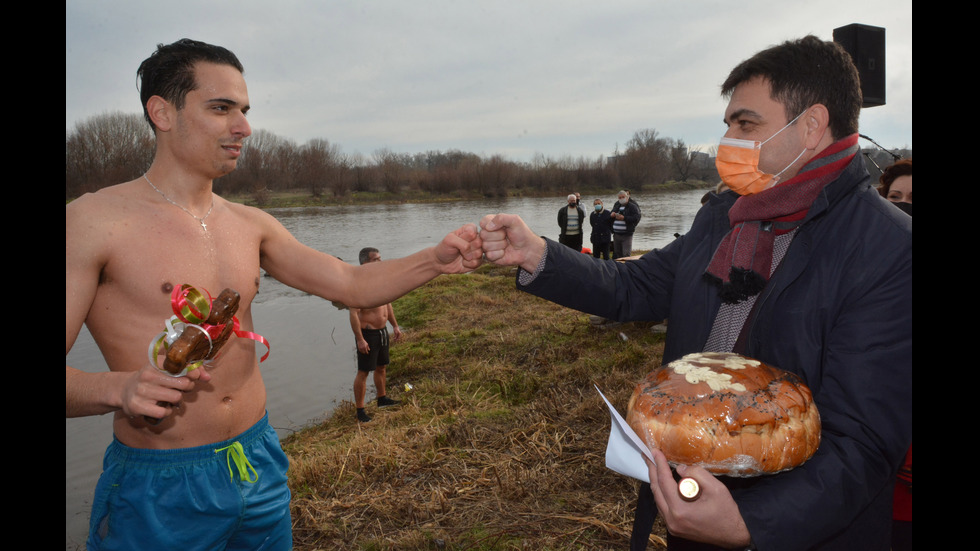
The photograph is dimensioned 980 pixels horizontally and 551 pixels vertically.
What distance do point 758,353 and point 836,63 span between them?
107cm

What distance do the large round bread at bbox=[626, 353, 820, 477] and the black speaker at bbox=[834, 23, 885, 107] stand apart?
4.77 m

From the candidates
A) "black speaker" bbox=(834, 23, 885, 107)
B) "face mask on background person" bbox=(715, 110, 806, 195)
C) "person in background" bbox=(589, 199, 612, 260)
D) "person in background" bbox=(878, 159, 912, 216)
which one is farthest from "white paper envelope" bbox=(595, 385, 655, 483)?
"person in background" bbox=(589, 199, 612, 260)

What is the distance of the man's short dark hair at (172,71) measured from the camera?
239 centimetres

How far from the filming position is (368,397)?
820cm

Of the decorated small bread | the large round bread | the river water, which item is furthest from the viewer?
the river water

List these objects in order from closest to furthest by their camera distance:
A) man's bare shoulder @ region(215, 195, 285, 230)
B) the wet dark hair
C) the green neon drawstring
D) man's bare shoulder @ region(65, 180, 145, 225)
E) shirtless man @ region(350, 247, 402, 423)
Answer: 1. man's bare shoulder @ region(65, 180, 145, 225)
2. the green neon drawstring
3. man's bare shoulder @ region(215, 195, 285, 230)
4. the wet dark hair
5. shirtless man @ region(350, 247, 402, 423)

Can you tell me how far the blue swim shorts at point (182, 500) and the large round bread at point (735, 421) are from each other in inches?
67.5

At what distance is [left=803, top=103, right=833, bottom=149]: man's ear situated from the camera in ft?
6.52

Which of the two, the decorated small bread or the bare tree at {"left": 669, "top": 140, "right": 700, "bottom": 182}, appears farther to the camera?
the bare tree at {"left": 669, "top": 140, "right": 700, "bottom": 182}

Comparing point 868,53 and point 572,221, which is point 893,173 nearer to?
point 868,53

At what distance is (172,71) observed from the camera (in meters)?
2.40

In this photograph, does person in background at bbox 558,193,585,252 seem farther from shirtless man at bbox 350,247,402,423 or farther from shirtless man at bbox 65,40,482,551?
shirtless man at bbox 65,40,482,551

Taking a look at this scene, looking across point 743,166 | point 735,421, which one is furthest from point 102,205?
point 743,166
